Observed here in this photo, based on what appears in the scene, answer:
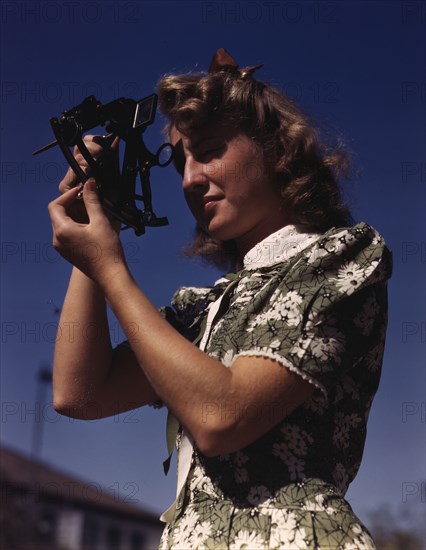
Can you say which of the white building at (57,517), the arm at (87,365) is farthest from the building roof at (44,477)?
the arm at (87,365)

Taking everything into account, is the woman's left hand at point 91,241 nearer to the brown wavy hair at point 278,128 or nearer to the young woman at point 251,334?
the young woman at point 251,334

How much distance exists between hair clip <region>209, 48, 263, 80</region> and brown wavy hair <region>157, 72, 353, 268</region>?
3 cm

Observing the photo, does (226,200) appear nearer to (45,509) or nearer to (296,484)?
(296,484)

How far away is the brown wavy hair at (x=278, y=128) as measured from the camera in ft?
7.00

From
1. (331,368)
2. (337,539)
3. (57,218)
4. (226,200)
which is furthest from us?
(226,200)

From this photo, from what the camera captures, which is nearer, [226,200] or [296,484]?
[296,484]

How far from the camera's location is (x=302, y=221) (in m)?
2.09

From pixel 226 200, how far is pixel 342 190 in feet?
1.37

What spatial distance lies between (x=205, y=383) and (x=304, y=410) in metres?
0.27

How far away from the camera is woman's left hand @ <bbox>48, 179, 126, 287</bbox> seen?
1.75 metres

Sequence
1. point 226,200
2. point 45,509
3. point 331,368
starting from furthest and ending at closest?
point 45,509 < point 226,200 < point 331,368

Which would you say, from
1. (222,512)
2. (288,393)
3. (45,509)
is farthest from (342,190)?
(45,509)

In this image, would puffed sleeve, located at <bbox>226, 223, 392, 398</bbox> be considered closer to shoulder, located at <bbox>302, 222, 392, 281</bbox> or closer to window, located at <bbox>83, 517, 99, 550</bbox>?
shoulder, located at <bbox>302, 222, 392, 281</bbox>

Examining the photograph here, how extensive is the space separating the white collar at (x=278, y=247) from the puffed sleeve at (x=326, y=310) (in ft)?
0.30
